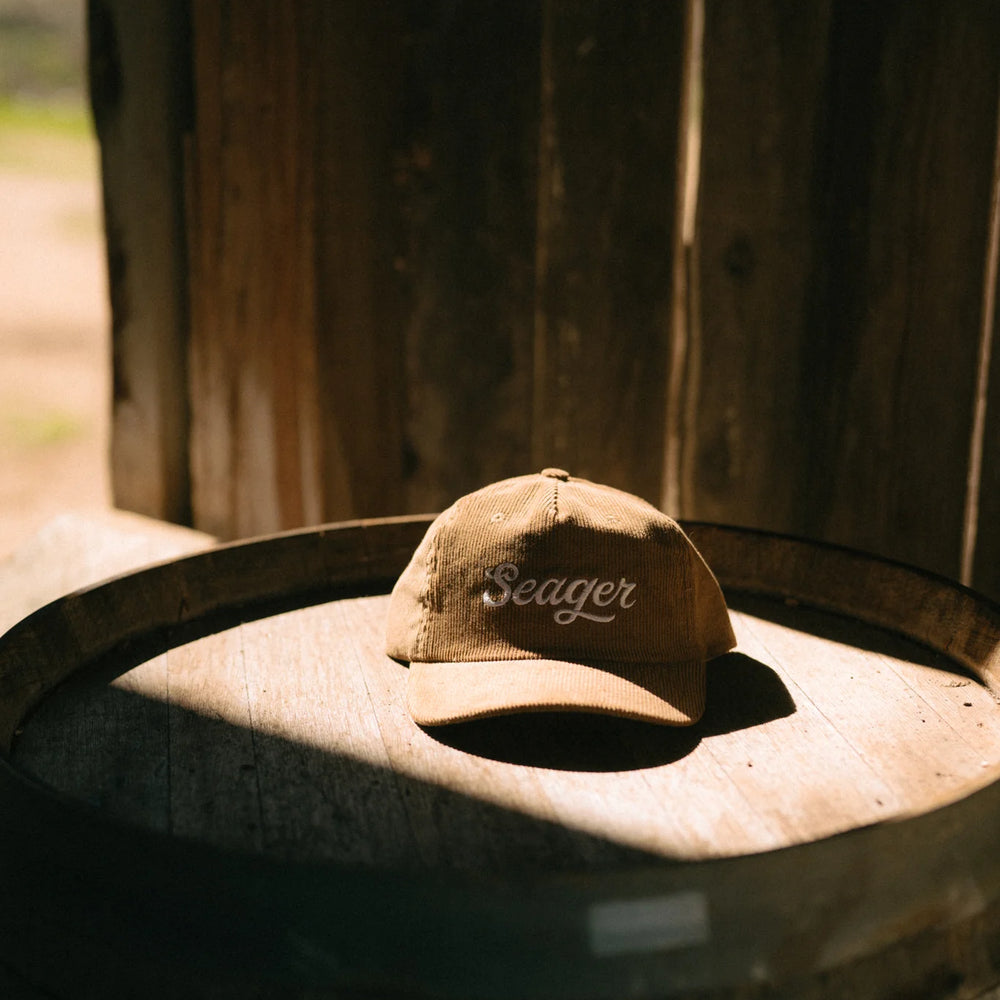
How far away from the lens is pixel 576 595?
106 cm

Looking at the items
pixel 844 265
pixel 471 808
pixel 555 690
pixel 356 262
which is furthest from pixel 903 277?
pixel 471 808

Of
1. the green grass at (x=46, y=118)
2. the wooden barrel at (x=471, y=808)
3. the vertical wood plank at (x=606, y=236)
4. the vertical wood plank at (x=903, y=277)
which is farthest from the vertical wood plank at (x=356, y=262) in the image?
the green grass at (x=46, y=118)

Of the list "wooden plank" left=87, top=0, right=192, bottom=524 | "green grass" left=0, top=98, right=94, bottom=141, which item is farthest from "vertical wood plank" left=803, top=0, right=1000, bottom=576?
"green grass" left=0, top=98, right=94, bottom=141

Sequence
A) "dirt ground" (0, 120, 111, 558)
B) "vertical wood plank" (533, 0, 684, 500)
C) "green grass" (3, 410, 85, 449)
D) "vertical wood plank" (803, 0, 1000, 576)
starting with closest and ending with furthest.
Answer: "vertical wood plank" (803, 0, 1000, 576), "vertical wood plank" (533, 0, 684, 500), "dirt ground" (0, 120, 111, 558), "green grass" (3, 410, 85, 449)

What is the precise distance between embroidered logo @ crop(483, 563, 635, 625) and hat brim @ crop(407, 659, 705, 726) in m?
0.05

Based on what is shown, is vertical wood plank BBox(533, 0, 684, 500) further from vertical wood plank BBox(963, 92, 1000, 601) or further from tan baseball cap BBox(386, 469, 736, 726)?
tan baseball cap BBox(386, 469, 736, 726)

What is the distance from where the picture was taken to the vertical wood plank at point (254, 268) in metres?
1.96

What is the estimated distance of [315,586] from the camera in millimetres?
1386

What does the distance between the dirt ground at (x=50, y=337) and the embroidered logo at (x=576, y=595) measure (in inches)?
61.1

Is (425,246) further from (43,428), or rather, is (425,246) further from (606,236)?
(43,428)

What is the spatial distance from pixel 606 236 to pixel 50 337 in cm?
591

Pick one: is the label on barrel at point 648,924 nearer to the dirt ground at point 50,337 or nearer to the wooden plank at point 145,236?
the wooden plank at point 145,236

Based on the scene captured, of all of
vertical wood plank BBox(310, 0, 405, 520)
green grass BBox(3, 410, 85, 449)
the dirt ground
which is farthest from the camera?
green grass BBox(3, 410, 85, 449)

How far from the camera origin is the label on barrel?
66 cm
